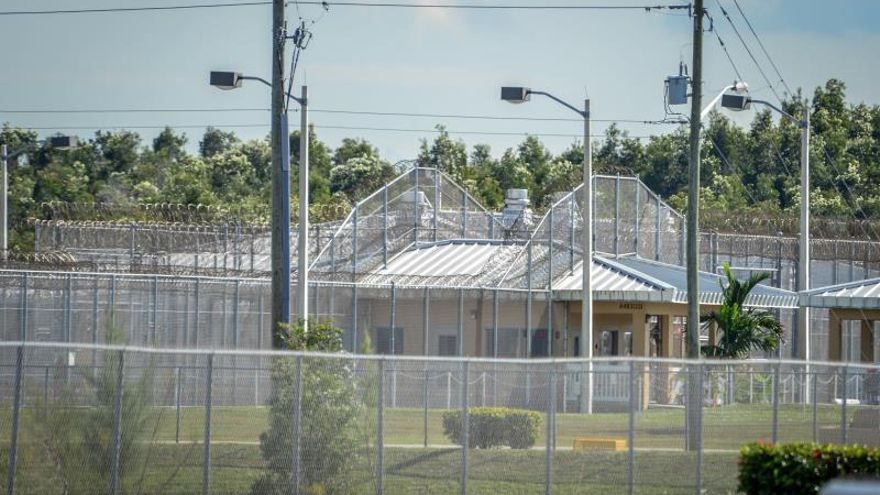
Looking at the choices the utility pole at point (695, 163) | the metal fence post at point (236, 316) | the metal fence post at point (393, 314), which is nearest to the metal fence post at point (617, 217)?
the metal fence post at point (393, 314)

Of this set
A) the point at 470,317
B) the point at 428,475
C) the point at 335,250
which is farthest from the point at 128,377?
the point at 335,250

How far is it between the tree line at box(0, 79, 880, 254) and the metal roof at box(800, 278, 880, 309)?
45.2 m

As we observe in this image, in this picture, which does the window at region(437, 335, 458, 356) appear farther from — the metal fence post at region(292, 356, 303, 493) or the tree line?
the tree line

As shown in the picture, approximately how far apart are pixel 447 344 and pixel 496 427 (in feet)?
54.9

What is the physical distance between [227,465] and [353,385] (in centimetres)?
231

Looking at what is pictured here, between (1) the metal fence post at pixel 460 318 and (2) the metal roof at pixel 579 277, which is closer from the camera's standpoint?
(1) the metal fence post at pixel 460 318

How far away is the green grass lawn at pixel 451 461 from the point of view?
22453 millimetres

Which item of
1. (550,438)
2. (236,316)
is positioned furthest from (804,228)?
(550,438)

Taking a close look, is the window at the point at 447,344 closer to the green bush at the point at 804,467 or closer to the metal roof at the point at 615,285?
the metal roof at the point at 615,285

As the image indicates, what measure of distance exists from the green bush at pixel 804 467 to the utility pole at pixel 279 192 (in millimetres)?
9044

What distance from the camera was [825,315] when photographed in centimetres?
5462

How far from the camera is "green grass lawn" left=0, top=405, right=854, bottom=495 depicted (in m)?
22.5

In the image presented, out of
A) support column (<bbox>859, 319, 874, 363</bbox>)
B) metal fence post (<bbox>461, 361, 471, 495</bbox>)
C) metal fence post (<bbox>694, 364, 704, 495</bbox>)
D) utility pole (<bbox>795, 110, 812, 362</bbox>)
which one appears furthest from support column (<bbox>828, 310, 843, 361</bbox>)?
metal fence post (<bbox>461, 361, 471, 495</bbox>)

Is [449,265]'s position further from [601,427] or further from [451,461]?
[451,461]
